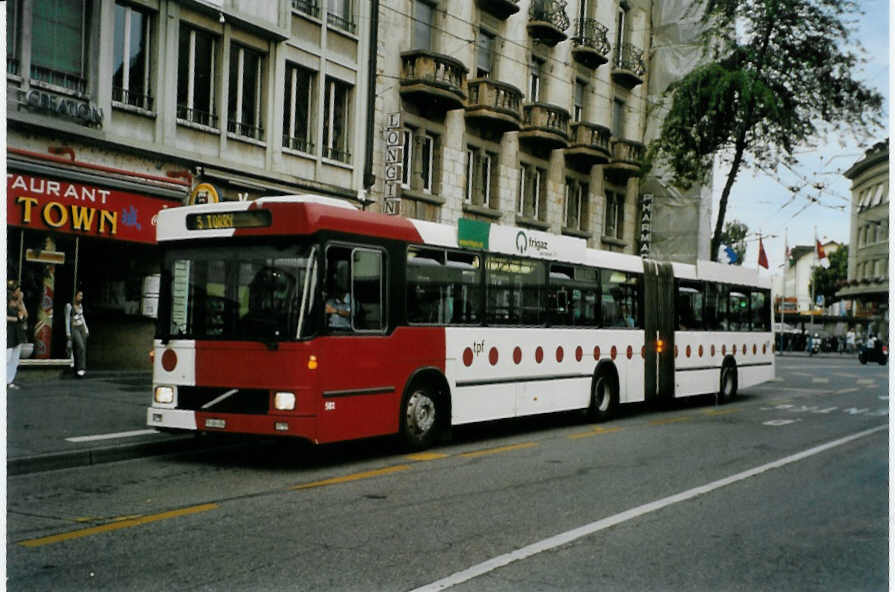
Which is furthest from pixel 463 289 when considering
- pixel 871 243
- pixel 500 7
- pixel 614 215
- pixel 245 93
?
pixel 614 215

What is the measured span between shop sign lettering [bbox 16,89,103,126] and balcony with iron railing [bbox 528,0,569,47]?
1593 centimetres

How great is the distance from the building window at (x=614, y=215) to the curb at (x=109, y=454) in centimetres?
2641

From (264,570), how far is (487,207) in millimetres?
24014

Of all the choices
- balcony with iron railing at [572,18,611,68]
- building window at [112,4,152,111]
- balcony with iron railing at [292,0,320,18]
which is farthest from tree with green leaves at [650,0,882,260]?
building window at [112,4,152,111]

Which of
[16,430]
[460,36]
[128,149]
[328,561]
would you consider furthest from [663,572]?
[460,36]

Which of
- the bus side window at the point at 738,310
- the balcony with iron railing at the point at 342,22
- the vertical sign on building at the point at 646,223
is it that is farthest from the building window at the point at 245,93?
the vertical sign on building at the point at 646,223

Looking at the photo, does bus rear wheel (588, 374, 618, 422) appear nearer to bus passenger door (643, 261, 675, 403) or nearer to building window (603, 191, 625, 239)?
bus passenger door (643, 261, 675, 403)

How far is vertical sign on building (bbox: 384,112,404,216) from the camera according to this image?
24.7 metres

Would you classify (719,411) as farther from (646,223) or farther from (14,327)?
(646,223)

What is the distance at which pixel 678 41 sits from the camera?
98.6 ft

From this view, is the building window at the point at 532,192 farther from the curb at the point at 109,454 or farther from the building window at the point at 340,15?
the curb at the point at 109,454

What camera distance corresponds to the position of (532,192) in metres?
31.9

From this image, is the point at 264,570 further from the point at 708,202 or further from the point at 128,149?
the point at 708,202

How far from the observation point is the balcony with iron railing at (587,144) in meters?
32.9
